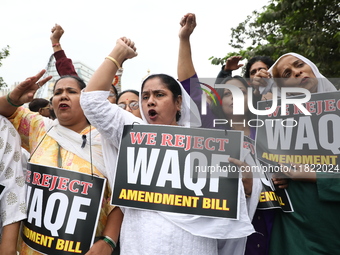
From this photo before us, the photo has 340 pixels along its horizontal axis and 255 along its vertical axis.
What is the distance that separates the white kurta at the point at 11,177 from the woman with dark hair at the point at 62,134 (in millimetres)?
109

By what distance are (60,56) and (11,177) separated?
1.40 meters

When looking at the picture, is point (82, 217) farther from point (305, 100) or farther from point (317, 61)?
point (317, 61)

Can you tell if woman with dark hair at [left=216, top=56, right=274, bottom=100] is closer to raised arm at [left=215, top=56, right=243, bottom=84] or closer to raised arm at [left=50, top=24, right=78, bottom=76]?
raised arm at [left=215, top=56, right=243, bottom=84]

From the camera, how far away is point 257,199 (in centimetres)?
221

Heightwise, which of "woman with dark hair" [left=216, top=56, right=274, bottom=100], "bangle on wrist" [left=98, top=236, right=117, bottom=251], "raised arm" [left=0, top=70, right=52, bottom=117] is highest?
"woman with dark hair" [left=216, top=56, right=274, bottom=100]

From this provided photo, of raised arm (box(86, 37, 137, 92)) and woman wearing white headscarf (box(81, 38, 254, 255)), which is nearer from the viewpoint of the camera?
woman wearing white headscarf (box(81, 38, 254, 255))

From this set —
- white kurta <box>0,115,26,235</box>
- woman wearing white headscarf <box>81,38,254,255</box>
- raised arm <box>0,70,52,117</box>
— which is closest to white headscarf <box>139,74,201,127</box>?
woman wearing white headscarf <box>81,38,254,255</box>

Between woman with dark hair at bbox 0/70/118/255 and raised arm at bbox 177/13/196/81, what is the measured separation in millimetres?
779

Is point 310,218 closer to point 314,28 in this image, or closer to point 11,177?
point 11,177

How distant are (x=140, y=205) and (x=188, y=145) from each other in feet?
1.45

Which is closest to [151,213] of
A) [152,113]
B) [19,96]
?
[152,113]

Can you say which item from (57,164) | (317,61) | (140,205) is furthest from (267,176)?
(317,61)

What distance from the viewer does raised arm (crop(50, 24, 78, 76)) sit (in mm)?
3232

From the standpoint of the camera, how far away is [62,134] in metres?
2.38
